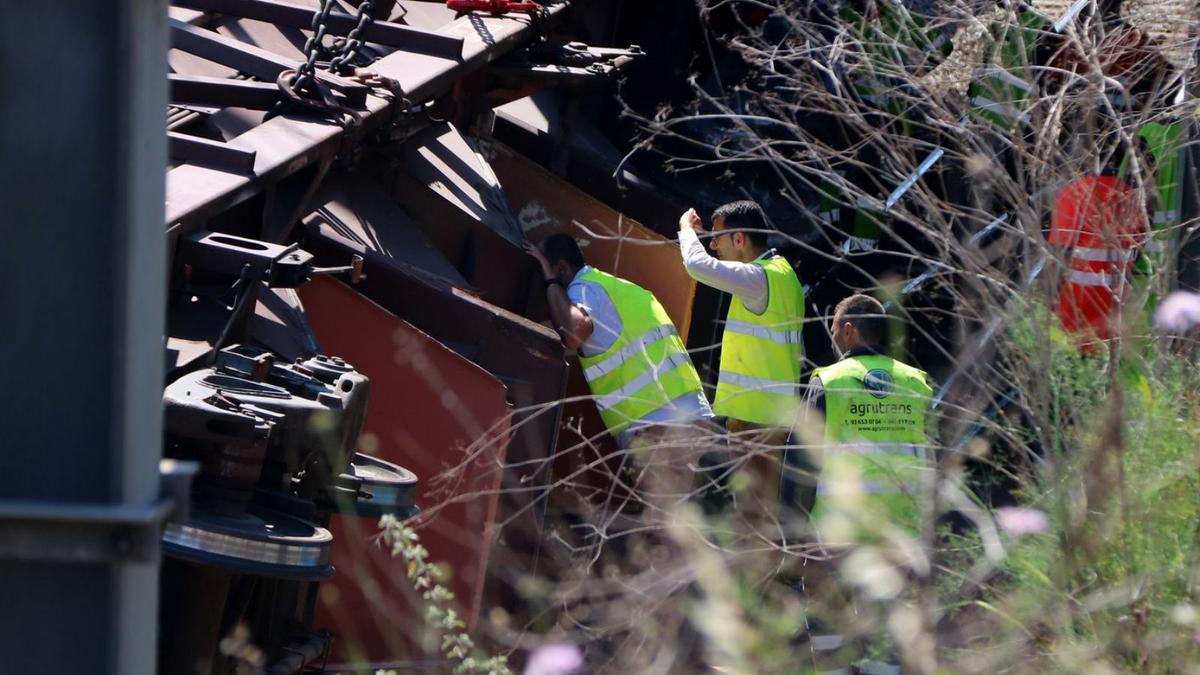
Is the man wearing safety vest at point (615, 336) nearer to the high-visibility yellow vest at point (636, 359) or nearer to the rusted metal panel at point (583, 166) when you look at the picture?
the high-visibility yellow vest at point (636, 359)

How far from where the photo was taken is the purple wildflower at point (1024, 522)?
2543 mm

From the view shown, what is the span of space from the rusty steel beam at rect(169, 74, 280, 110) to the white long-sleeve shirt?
71.6 inches

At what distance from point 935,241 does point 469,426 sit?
182 cm

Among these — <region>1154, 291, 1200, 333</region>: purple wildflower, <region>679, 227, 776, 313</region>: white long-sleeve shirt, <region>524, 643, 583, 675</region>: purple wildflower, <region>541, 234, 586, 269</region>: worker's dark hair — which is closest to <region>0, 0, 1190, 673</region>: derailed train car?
<region>541, 234, 586, 269</region>: worker's dark hair

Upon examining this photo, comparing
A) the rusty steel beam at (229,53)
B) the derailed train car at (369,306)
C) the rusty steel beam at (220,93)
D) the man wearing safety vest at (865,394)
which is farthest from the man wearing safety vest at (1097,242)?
the rusty steel beam at (220,93)

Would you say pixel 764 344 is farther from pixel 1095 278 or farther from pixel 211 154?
pixel 211 154

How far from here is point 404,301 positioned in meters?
4.66

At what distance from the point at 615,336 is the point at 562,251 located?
41cm

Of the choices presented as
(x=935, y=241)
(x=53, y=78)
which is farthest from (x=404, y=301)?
(x=53, y=78)

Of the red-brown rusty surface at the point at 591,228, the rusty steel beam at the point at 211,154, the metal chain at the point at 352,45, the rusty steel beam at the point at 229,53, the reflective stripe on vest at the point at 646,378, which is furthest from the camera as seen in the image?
the red-brown rusty surface at the point at 591,228

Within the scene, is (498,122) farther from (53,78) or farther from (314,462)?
(53,78)

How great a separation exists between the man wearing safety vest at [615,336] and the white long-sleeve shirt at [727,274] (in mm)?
233

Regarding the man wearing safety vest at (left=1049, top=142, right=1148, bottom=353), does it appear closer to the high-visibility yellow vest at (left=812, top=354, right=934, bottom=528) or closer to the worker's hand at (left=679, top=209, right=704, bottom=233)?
the high-visibility yellow vest at (left=812, top=354, right=934, bottom=528)

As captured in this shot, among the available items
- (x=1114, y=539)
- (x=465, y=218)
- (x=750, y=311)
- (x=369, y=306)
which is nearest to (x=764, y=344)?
(x=750, y=311)
